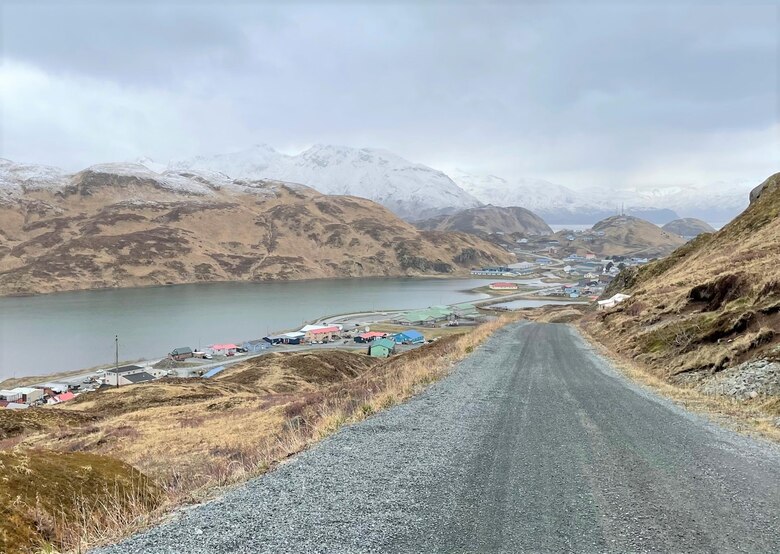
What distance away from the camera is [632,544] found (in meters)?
4.36

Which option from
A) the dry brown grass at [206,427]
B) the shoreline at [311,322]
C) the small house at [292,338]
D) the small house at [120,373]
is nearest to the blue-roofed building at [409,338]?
the small house at [292,338]

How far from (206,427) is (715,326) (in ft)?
63.3

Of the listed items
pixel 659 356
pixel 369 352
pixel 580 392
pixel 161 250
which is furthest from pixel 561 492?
pixel 161 250

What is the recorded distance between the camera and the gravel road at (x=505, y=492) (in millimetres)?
4402

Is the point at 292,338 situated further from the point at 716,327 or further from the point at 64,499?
the point at 64,499

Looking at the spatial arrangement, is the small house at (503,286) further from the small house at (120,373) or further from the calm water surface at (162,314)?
the small house at (120,373)

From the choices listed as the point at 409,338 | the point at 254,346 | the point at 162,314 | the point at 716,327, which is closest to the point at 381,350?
the point at 409,338

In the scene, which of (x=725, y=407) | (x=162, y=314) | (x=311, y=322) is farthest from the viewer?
(x=162, y=314)

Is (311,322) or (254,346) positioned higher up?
(311,322)

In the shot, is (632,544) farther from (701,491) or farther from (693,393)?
(693,393)

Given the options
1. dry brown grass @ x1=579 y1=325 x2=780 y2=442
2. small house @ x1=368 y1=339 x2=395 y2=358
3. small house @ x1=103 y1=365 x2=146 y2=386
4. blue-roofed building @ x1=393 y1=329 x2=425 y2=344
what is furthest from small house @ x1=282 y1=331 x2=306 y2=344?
dry brown grass @ x1=579 y1=325 x2=780 y2=442

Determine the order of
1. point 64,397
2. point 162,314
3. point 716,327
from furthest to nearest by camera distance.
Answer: point 162,314 → point 64,397 → point 716,327

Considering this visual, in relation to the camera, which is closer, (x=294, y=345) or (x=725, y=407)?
(x=725, y=407)

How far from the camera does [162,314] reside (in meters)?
108
